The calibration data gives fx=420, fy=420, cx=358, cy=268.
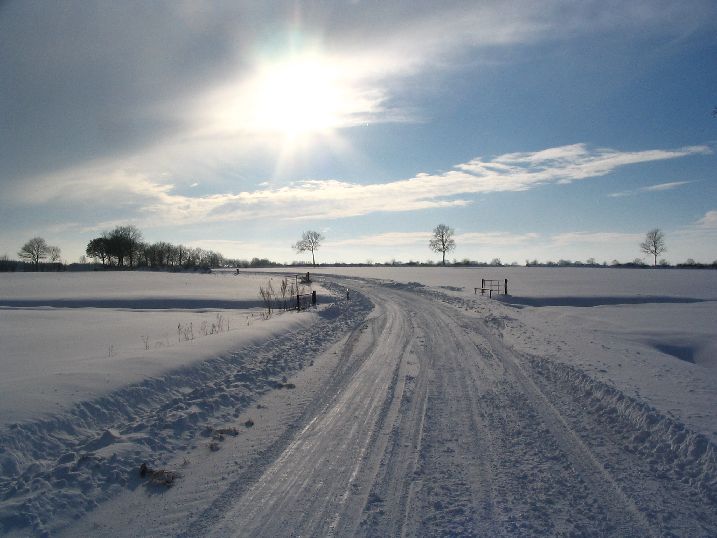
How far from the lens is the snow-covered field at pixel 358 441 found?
4230mm

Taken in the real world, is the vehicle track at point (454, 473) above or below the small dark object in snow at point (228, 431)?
above

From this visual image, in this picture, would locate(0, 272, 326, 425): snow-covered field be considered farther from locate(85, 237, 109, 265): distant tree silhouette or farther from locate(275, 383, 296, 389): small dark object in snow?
locate(85, 237, 109, 265): distant tree silhouette

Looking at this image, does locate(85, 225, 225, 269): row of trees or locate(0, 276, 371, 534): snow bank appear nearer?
locate(0, 276, 371, 534): snow bank

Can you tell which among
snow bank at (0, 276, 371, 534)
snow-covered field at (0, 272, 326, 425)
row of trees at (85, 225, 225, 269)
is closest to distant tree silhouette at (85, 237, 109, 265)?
row of trees at (85, 225, 225, 269)

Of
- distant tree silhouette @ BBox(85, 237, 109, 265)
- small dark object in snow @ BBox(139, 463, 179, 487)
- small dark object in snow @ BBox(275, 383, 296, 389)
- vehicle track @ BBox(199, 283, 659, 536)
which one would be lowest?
small dark object in snow @ BBox(139, 463, 179, 487)

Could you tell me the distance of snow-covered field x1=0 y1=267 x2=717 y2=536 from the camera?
423cm

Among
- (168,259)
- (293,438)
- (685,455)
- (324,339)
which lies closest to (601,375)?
(685,455)

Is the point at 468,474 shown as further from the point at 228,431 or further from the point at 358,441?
the point at 228,431

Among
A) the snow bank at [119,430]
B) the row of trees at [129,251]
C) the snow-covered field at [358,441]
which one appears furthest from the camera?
the row of trees at [129,251]

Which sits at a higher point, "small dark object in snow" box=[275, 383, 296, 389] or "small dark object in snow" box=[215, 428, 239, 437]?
"small dark object in snow" box=[275, 383, 296, 389]

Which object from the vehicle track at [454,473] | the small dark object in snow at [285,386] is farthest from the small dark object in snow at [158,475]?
the small dark object in snow at [285,386]

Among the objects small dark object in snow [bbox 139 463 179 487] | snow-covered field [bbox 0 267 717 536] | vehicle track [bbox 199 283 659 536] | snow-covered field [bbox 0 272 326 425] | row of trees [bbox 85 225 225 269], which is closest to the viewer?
vehicle track [bbox 199 283 659 536]

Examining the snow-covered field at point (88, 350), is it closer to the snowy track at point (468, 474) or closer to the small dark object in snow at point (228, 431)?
the small dark object in snow at point (228, 431)

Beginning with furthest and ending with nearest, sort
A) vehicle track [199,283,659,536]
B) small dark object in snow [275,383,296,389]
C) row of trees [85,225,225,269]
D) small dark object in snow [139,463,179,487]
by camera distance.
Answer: row of trees [85,225,225,269] → small dark object in snow [275,383,296,389] → small dark object in snow [139,463,179,487] → vehicle track [199,283,659,536]
